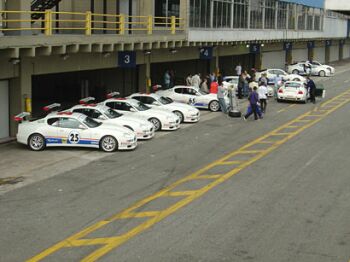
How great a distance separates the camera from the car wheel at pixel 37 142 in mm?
20453

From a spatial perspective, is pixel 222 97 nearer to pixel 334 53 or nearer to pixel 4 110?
pixel 4 110

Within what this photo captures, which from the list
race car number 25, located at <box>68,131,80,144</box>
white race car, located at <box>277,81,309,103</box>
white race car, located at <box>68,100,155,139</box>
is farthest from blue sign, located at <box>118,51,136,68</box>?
white race car, located at <box>277,81,309,103</box>

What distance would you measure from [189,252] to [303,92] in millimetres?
25238

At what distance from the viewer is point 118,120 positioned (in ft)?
73.3

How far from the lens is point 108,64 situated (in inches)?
1108

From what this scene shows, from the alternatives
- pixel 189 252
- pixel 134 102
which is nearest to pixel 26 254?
pixel 189 252

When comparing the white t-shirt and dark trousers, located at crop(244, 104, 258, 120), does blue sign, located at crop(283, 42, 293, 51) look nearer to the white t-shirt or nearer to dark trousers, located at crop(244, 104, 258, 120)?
the white t-shirt

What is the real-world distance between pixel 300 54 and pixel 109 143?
165ft

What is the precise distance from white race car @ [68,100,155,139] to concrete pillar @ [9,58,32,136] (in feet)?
6.21

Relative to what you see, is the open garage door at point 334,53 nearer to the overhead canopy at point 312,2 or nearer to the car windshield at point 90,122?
the overhead canopy at point 312,2

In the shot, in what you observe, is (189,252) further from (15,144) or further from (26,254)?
(15,144)

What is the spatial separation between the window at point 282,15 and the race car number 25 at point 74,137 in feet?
124

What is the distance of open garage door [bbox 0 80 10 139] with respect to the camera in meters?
22.3

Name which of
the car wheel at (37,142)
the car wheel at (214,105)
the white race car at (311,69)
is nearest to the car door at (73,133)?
the car wheel at (37,142)
